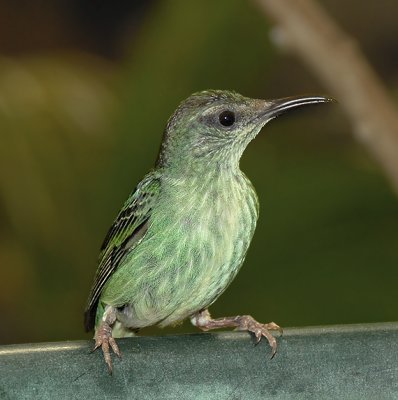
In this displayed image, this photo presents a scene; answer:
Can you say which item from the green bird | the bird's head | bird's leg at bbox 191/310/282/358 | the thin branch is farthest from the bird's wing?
the thin branch

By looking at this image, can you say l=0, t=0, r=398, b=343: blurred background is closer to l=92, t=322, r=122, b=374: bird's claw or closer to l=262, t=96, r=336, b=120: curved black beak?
l=262, t=96, r=336, b=120: curved black beak

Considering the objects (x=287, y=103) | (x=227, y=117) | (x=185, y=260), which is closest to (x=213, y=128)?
(x=227, y=117)

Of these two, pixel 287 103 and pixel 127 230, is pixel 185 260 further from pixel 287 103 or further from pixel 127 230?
pixel 287 103

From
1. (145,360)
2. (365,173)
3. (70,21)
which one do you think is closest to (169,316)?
(145,360)

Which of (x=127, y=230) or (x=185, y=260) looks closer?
(x=185, y=260)

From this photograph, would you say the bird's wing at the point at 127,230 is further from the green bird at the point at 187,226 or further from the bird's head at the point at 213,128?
the bird's head at the point at 213,128

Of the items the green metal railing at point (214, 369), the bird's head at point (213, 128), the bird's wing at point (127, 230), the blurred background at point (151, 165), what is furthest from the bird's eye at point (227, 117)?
the blurred background at point (151, 165)
